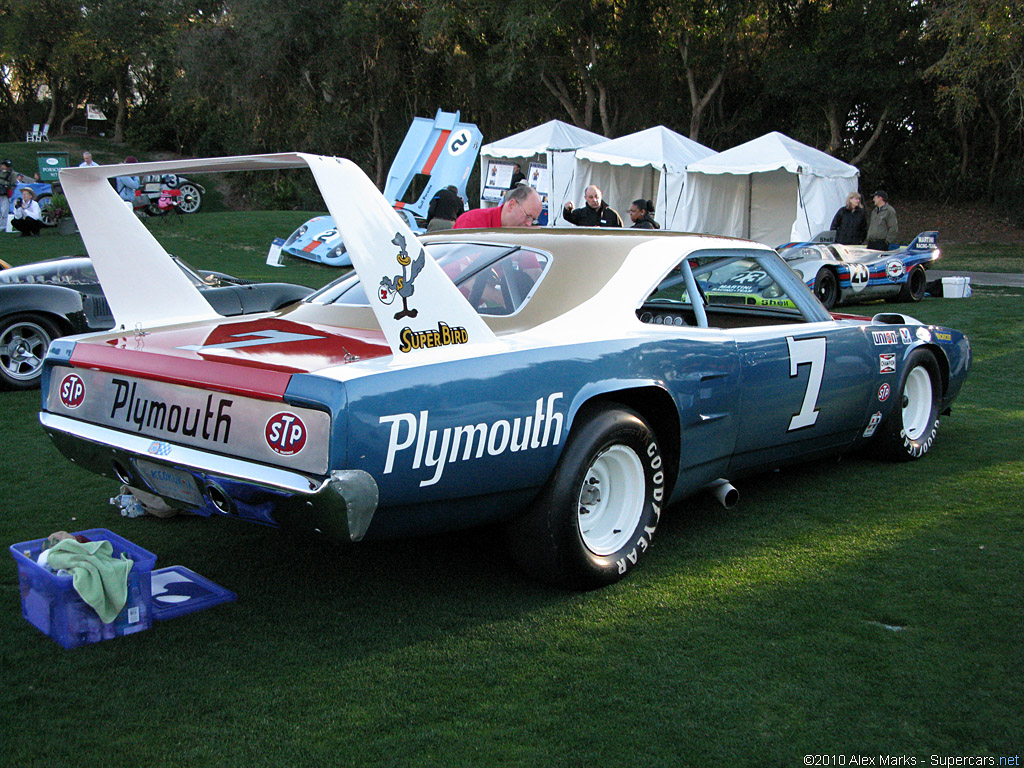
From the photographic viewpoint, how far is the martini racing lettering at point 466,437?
270cm

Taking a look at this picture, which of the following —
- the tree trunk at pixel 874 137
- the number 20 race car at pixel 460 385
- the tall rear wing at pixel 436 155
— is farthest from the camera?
the tree trunk at pixel 874 137

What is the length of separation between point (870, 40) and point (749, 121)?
5623 millimetres

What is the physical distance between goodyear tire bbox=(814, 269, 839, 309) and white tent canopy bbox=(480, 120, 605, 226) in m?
10.1

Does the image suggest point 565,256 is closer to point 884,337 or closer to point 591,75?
point 884,337

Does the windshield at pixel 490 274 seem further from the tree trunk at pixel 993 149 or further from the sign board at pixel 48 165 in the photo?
the tree trunk at pixel 993 149

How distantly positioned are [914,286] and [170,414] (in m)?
12.3

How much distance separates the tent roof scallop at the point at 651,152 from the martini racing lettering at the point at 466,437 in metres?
17.1

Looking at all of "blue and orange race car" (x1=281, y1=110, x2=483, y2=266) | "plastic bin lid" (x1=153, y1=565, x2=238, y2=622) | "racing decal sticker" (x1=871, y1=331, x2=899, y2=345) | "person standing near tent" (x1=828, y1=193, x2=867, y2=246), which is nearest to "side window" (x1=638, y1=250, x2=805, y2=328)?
"racing decal sticker" (x1=871, y1=331, x2=899, y2=345)

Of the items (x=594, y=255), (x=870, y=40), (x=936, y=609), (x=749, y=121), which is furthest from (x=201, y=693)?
(x=749, y=121)

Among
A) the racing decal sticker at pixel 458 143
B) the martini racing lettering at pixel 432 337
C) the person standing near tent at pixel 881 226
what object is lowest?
the martini racing lettering at pixel 432 337

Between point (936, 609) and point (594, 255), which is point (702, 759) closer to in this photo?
point (936, 609)

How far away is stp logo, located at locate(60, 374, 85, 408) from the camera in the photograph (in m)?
3.31

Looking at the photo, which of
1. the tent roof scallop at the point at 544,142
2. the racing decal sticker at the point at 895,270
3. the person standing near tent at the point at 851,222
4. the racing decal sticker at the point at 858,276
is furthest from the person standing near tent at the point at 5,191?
the racing decal sticker at the point at 895,270

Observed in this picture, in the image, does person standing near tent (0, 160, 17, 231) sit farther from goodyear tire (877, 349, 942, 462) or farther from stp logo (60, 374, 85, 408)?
goodyear tire (877, 349, 942, 462)
